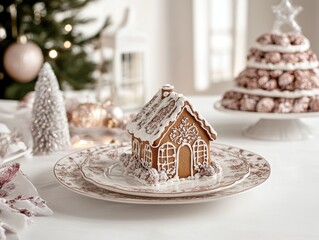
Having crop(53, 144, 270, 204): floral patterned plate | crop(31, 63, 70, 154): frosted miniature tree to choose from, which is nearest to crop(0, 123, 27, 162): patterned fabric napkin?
crop(31, 63, 70, 154): frosted miniature tree

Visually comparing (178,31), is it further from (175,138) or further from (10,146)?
(175,138)

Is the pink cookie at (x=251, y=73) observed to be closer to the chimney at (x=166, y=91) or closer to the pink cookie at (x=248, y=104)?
the pink cookie at (x=248, y=104)

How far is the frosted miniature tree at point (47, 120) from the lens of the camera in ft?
4.77

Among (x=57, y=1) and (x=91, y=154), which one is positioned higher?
(x=57, y=1)

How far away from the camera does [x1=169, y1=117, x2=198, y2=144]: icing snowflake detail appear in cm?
111

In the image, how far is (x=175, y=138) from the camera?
111 cm

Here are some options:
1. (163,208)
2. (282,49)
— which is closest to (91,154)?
(163,208)

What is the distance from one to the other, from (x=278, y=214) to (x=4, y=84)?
9.04 ft

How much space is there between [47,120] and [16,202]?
470mm

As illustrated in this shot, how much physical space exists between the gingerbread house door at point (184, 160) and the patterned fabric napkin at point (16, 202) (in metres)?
0.25

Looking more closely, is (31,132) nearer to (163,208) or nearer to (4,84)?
(163,208)

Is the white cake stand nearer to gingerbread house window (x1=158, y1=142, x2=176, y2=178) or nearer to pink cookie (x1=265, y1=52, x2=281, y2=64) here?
pink cookie (x1=265, y1=52, x2=281, y2=64)

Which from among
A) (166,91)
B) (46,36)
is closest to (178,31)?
(46,36)

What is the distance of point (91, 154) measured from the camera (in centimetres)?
128
